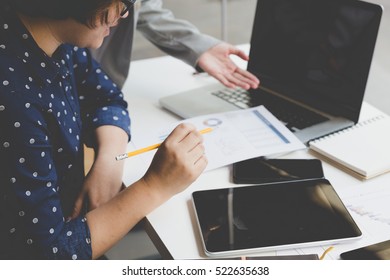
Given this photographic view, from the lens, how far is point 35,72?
0.87m

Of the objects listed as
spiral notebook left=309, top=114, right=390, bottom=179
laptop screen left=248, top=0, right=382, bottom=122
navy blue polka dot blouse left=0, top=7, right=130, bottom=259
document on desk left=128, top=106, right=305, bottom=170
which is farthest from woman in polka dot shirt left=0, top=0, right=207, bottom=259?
laptop screen left=248, top=0, right=382, bottom=122

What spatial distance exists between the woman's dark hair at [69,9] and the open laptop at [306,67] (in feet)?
1.40

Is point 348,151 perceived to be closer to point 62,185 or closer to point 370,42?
point 370,42

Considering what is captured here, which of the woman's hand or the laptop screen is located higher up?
the laptop screen

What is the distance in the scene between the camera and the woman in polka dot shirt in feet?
2.56

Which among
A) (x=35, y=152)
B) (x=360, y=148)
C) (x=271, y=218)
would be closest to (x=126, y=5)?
(x=35, y=152)

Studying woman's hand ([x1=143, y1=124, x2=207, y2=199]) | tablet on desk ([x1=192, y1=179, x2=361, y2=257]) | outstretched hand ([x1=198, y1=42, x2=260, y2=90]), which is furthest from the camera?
outstretched hand ([x1=198, y1=42, x2=260, y2=90])

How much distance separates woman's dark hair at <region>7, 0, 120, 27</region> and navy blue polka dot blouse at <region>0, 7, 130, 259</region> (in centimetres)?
4

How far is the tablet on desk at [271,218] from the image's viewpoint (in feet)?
2.49

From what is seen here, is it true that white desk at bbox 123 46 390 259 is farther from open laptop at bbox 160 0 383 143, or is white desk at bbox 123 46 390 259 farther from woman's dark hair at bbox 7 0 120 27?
woman's dark hair at bbox 7 0 120 27

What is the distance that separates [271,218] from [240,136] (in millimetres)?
282

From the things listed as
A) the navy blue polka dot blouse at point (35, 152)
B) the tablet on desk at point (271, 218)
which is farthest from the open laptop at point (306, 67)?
the navy blue polka dot blouse at point (35, 152)

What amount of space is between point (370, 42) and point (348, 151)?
0.25 meters

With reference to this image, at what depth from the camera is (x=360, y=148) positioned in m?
0.99
